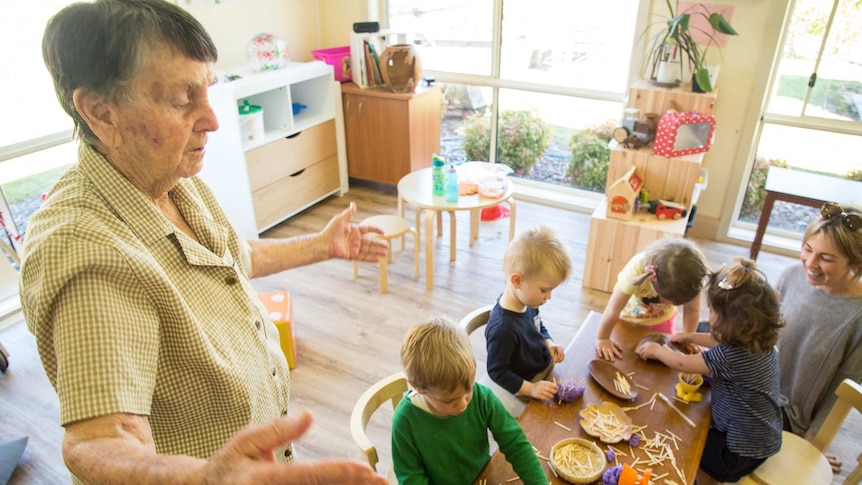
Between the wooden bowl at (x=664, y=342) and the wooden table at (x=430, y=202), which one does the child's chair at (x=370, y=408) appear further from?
the wooden table at (x=430, y=202)

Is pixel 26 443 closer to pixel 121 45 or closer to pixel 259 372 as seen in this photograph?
pixel 259 372

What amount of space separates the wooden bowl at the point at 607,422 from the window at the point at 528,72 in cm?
294

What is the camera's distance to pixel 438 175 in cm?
332

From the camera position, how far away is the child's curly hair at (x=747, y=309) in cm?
151

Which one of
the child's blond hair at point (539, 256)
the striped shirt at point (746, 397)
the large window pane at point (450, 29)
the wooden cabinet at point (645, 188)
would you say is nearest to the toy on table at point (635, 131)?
the wooden cabinet at point (645, 188)

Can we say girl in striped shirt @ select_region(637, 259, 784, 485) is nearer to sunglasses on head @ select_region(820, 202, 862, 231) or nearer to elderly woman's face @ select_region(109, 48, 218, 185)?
sunglasses on head @ select_region(820, 202, 862, 231)

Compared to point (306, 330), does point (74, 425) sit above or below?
above

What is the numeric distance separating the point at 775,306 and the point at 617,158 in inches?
73.3

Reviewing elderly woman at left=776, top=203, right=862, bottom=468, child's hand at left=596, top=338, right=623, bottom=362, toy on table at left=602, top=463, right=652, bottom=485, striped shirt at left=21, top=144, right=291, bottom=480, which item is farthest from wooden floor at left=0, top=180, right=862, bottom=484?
striped shirt at left=21, top=144, right=291, bottom=480

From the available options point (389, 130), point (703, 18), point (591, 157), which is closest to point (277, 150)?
point (389, 130)

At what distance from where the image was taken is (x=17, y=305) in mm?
3189

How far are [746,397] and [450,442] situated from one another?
866 mm

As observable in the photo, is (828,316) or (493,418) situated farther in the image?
(828,316)

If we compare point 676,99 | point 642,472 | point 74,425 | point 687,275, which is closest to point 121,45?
point 74,425
